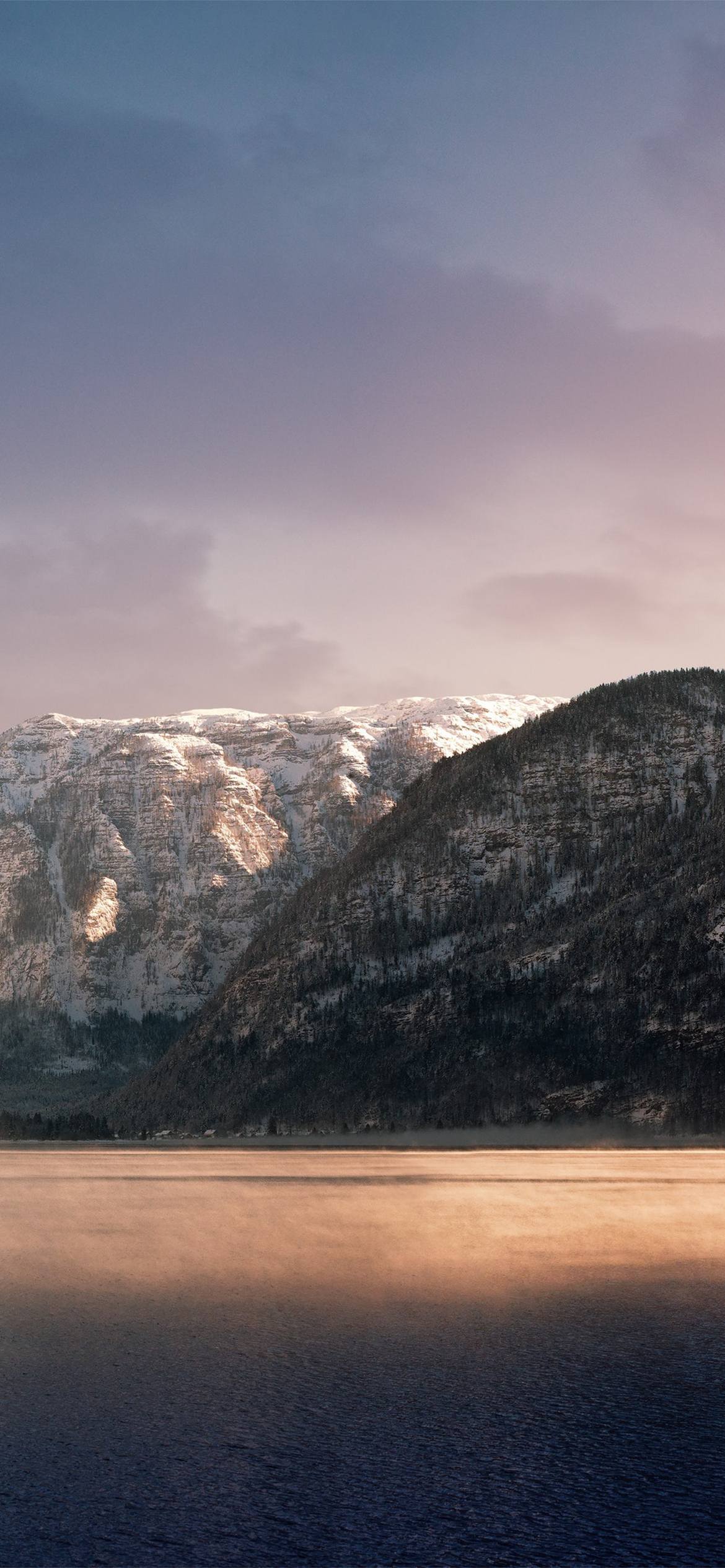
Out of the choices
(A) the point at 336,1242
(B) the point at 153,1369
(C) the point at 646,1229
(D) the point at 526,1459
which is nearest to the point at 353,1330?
(B) the point at 153,1369

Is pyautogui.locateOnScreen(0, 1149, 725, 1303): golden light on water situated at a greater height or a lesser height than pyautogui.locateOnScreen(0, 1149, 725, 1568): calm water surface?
lesser

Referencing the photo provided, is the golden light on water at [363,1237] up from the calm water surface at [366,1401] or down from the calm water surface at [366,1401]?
down

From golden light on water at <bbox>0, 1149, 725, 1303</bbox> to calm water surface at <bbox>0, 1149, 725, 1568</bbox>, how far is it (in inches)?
17.5

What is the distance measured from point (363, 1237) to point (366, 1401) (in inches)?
2022

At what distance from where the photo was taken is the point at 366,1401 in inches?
1780

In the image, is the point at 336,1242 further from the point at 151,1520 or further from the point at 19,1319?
the point at 151,1520

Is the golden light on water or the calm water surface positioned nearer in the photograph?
the calm water surface

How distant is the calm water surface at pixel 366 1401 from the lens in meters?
32.3

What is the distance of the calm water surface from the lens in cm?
3228

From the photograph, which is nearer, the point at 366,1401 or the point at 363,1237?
the point at 366,1401

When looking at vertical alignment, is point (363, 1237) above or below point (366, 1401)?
below

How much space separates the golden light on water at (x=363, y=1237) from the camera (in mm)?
73250

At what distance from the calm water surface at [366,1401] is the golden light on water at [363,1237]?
445 millimetres

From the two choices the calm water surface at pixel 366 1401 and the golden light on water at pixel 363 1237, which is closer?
the calm water surface at pixel 366 1401
